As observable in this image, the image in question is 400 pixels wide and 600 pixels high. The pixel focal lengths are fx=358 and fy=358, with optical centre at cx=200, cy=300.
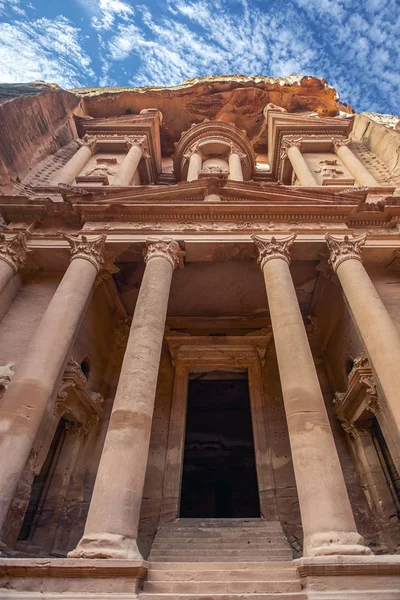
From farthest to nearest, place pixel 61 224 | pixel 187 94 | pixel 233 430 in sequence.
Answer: pixel 187 94 → pixel 233 430 → pixel 61 224

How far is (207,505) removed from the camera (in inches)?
571

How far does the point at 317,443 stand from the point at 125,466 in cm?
304

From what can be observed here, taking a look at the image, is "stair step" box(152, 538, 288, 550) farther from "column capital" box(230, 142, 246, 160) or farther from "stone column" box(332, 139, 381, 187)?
"column capital" box(230, 142, 246, 160)

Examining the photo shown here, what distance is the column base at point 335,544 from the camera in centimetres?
452

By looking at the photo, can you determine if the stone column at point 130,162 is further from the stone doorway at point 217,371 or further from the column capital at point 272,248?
the column capital at point 272,248

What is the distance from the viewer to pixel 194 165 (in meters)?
17.9

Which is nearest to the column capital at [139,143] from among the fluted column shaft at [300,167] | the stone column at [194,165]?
the stone column at [194,165]

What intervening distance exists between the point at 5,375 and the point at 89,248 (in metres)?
3.70

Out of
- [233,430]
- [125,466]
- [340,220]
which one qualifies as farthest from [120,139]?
[125,466]

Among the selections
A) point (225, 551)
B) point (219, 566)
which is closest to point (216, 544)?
point (225, 551)

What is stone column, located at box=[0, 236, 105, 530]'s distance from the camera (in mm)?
5648

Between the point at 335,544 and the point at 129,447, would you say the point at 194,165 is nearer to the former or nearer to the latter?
the point at 129,447

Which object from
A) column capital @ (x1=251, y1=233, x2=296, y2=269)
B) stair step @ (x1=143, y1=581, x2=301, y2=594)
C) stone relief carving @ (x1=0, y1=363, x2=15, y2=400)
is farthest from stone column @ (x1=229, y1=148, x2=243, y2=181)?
→ stair step @ (x1=143, y1=581, x2=301, y2=594)

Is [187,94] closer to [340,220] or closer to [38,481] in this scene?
[340,220]
